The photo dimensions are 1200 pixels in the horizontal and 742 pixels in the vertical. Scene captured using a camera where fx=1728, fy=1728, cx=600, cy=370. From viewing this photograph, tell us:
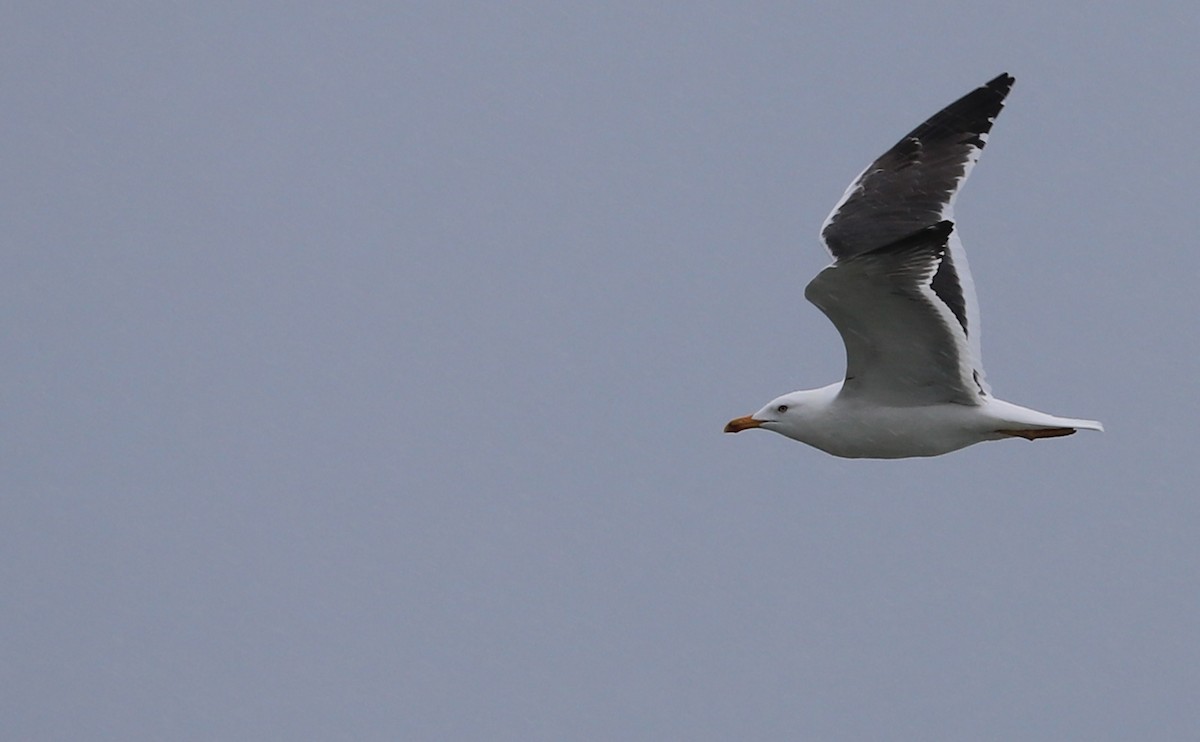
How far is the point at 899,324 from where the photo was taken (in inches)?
402

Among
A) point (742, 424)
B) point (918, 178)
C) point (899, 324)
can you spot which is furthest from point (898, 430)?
point (918, 178)

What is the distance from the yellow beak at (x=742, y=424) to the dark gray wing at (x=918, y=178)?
4.82 ft

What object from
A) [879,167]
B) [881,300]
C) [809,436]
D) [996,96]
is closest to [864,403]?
[809,436]

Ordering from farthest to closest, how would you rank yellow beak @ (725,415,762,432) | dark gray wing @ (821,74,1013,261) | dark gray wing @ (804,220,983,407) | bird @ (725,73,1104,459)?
yellow beak @ (725,415,762,432)
dark gray wing @ (821,74,1013,261)
bird @ (725,73,1104,459)
dark gray wing @ (804,220,983,407)

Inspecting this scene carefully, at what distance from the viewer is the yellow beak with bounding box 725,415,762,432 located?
11.6 meters

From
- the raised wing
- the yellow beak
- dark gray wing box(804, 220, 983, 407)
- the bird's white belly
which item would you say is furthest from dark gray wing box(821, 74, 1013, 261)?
the yellow beak

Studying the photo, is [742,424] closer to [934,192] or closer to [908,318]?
[908,318]

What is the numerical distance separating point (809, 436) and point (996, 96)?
2.86m

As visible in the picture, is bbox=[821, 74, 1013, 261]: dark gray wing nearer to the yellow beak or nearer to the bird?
the bird

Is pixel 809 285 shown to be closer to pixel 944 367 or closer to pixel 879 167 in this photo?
pixel 944 367

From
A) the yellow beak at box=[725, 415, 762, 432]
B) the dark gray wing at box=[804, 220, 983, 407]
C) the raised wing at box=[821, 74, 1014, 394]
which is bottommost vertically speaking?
the yellow beak at box=[725, 415, 762, 432]

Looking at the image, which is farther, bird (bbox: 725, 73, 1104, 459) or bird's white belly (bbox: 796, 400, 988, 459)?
bird's white belly (bbox: 796, 400, 988, 459)

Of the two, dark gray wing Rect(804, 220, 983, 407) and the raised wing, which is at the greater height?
the raised wing

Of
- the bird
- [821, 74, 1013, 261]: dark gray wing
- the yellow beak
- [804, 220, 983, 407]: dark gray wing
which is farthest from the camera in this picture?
the yellow beak
